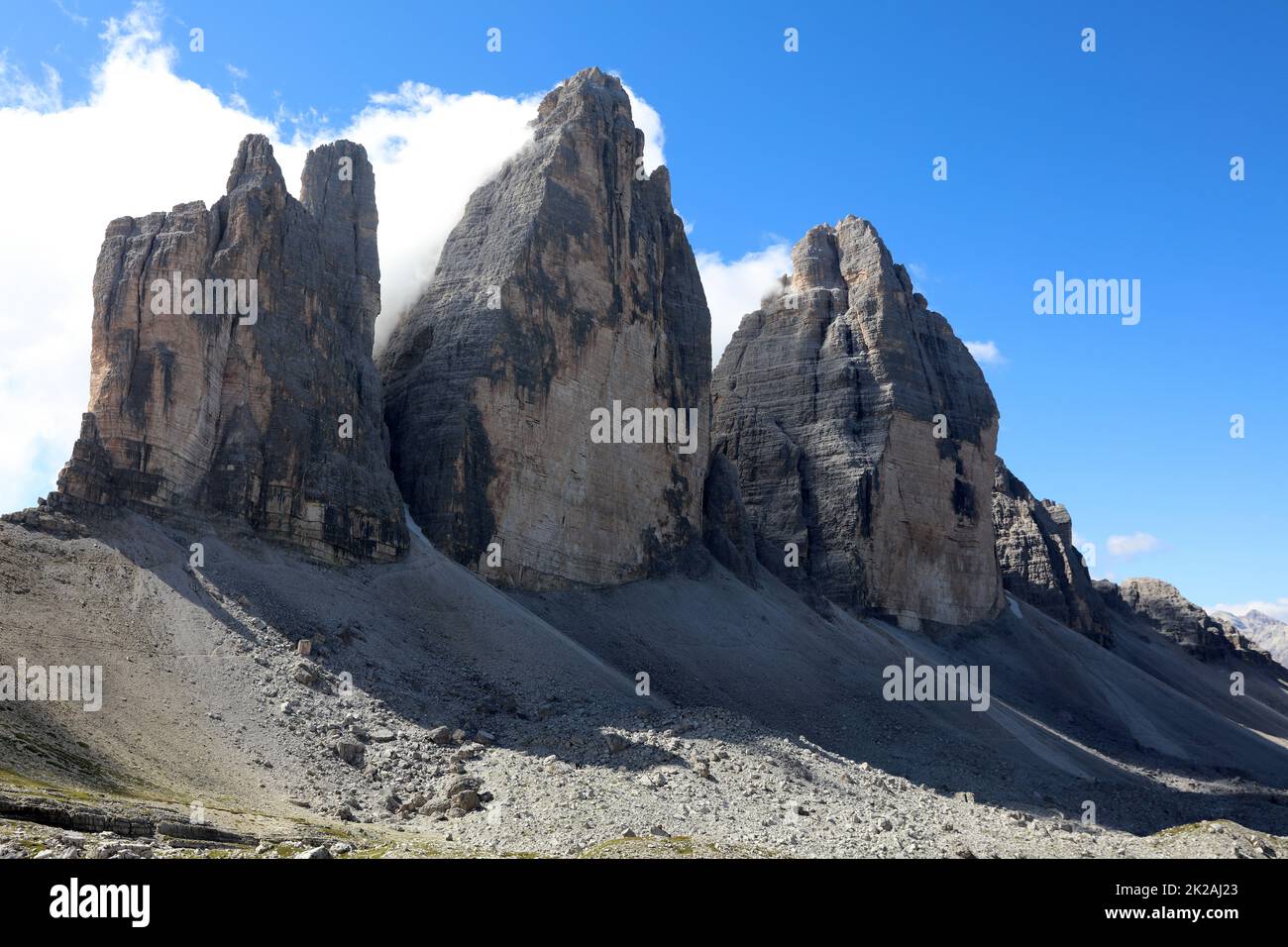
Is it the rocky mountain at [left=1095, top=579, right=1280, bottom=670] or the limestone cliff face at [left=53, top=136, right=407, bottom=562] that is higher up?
the limestone cliff face at [left=53, top=136, right=407, bottom=562]

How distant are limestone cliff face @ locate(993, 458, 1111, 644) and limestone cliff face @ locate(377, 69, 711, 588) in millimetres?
45755

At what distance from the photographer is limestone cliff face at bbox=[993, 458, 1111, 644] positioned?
348ft

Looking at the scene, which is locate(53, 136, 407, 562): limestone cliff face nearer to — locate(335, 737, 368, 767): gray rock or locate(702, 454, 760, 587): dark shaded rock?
locate(335, 737, 368, 767): gray rock

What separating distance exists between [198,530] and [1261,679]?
10722 centimetres

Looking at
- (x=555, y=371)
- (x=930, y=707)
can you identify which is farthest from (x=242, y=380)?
(x=930, y=707)

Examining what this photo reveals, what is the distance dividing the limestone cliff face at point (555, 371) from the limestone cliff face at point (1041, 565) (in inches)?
1801

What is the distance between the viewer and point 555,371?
2480 inches

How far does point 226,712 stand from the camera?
3547 centimetres

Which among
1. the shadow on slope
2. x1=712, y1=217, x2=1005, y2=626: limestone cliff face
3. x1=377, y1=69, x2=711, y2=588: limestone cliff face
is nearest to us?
the shadow on slope

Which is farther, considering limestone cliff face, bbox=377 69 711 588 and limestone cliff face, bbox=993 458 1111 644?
limestone cliff face, bbox=993 458 1111 644

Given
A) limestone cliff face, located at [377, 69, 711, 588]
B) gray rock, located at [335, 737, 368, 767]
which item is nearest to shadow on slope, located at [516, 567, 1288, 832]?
limestone cliff face, located at [377, 69, 711, 588]

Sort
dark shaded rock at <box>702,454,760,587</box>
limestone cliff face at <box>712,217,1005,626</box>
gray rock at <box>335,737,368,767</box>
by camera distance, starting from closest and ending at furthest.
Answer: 1. gray rock at <box>335,737,368,767</box>
2. dark shaded rock at <box>702,454,760,587</box>
3. limestone cliff face at <box>712,217,1005,626</box>

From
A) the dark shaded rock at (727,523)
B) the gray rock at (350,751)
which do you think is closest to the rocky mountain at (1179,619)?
the dark shaded rock at (727,523)
